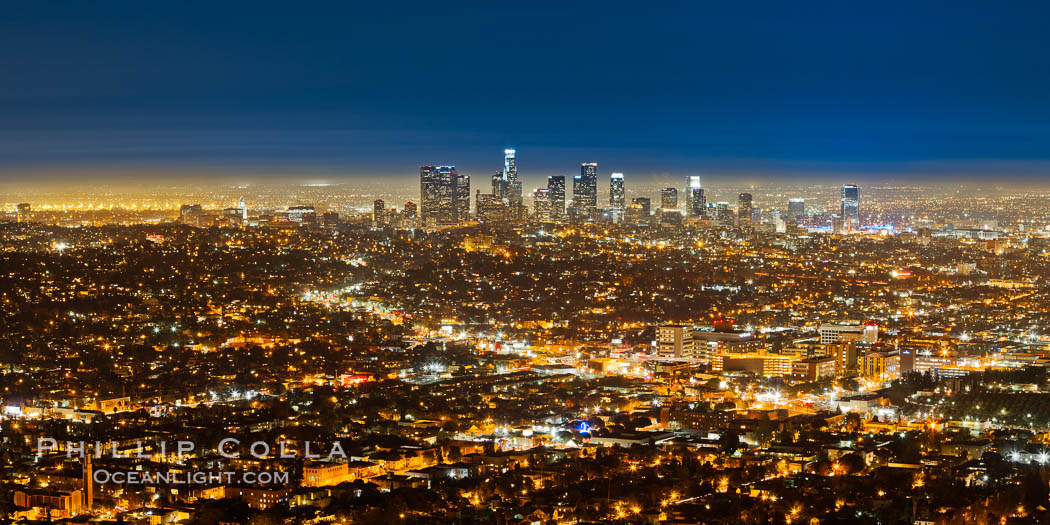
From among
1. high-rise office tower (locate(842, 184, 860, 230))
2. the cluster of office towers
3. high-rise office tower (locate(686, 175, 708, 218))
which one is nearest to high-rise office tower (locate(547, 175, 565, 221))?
the cluster of office towers

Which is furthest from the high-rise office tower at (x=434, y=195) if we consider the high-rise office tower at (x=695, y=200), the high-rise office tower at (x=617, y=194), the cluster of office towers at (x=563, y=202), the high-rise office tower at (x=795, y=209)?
the high-rise office tower at (x=795, y=209)

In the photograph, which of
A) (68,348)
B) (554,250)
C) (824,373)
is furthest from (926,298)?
(68,348)

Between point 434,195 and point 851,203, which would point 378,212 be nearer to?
point 434,195

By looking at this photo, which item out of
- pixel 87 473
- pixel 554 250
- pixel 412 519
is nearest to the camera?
pixel 412 519

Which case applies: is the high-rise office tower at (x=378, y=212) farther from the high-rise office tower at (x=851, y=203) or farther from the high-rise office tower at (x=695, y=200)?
the high-rise office tower at (x=851, y=203)

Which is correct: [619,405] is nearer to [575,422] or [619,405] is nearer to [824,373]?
[575,422]

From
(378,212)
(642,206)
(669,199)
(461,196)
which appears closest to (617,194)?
(642,206)

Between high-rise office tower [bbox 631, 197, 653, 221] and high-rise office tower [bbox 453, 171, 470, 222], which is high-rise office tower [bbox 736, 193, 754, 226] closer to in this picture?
high-rise office tower [bbox 631, 197, 653, 221]
